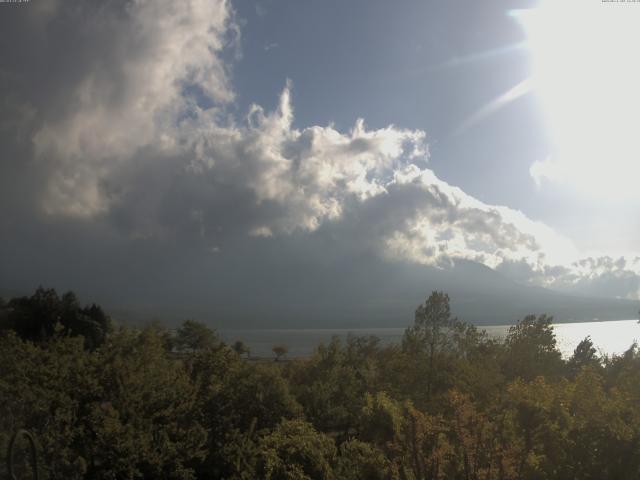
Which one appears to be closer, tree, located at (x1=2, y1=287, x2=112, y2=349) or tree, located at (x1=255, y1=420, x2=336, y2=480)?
tree, located at (x1=255, y1=420, x2=336, y2=480)

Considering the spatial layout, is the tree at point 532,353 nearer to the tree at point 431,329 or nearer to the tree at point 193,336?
the tree at point 431,329

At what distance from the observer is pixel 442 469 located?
1232cm

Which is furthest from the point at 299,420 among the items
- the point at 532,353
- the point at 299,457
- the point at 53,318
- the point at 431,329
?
the point at 53,318

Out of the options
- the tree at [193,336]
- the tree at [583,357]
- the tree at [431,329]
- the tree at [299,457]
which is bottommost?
the tree at [193,336]

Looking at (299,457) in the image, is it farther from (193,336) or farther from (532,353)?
(193,336)

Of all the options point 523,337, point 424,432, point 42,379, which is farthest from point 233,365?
point 523,337

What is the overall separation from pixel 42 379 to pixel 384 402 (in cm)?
1490

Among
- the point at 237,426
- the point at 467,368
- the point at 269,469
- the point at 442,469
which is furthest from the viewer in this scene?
the point at 467,368

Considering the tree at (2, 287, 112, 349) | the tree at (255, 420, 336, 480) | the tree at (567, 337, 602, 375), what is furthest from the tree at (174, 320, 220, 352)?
the tree at (255, 420, 336, 480)

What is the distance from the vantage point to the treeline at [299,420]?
43.0ft

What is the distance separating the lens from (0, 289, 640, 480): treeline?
43.0 ft

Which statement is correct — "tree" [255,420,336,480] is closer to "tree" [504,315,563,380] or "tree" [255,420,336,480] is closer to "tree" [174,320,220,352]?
"tree" [504,315,563,380]

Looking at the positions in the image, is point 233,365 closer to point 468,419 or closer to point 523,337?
point 468,419

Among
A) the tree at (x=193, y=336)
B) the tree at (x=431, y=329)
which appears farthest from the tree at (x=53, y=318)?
the tree at (x=431, y=329)
